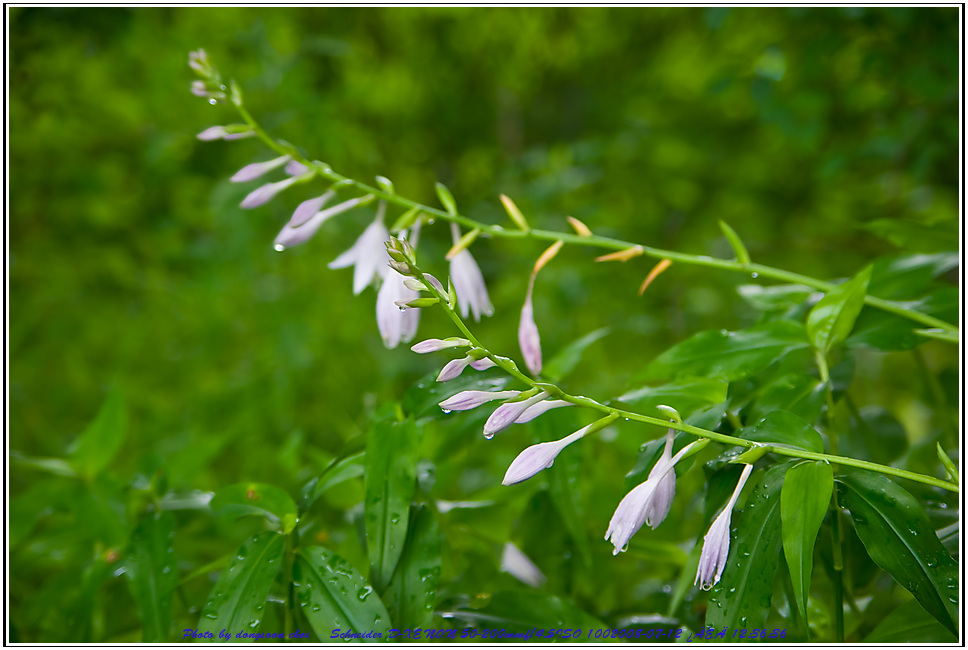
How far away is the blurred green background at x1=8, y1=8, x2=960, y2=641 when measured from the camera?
1382mm

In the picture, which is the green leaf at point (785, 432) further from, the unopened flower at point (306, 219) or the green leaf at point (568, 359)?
the unopened flower at point (306, 219)

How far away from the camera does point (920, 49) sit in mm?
1169

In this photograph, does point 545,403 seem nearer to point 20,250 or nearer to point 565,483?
point 565,483

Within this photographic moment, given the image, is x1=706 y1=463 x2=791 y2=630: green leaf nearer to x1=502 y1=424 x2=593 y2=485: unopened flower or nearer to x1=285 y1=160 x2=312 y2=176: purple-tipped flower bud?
x1=502 y1=424 x2=593 y2=485: unopened flower

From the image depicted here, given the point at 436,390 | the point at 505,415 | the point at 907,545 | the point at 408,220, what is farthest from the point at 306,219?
the point at 907,545

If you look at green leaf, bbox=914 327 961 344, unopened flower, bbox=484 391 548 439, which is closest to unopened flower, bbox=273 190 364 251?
unopened flower, bbox=484 391 548 439

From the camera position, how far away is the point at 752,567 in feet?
1.69

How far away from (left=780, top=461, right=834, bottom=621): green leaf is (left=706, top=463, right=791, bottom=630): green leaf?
0.08ft

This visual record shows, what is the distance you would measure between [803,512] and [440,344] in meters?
0.29

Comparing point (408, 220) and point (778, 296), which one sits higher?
point (408, 220)

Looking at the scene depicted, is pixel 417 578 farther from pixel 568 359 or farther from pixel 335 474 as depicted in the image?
pixel 568 359

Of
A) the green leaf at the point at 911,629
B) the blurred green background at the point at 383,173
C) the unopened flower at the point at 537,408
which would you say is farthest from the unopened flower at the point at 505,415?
the blurred green background at the point at 383,173

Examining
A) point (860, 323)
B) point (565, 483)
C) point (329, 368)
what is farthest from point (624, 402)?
point (329, 368)

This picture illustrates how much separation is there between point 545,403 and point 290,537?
0.30m
